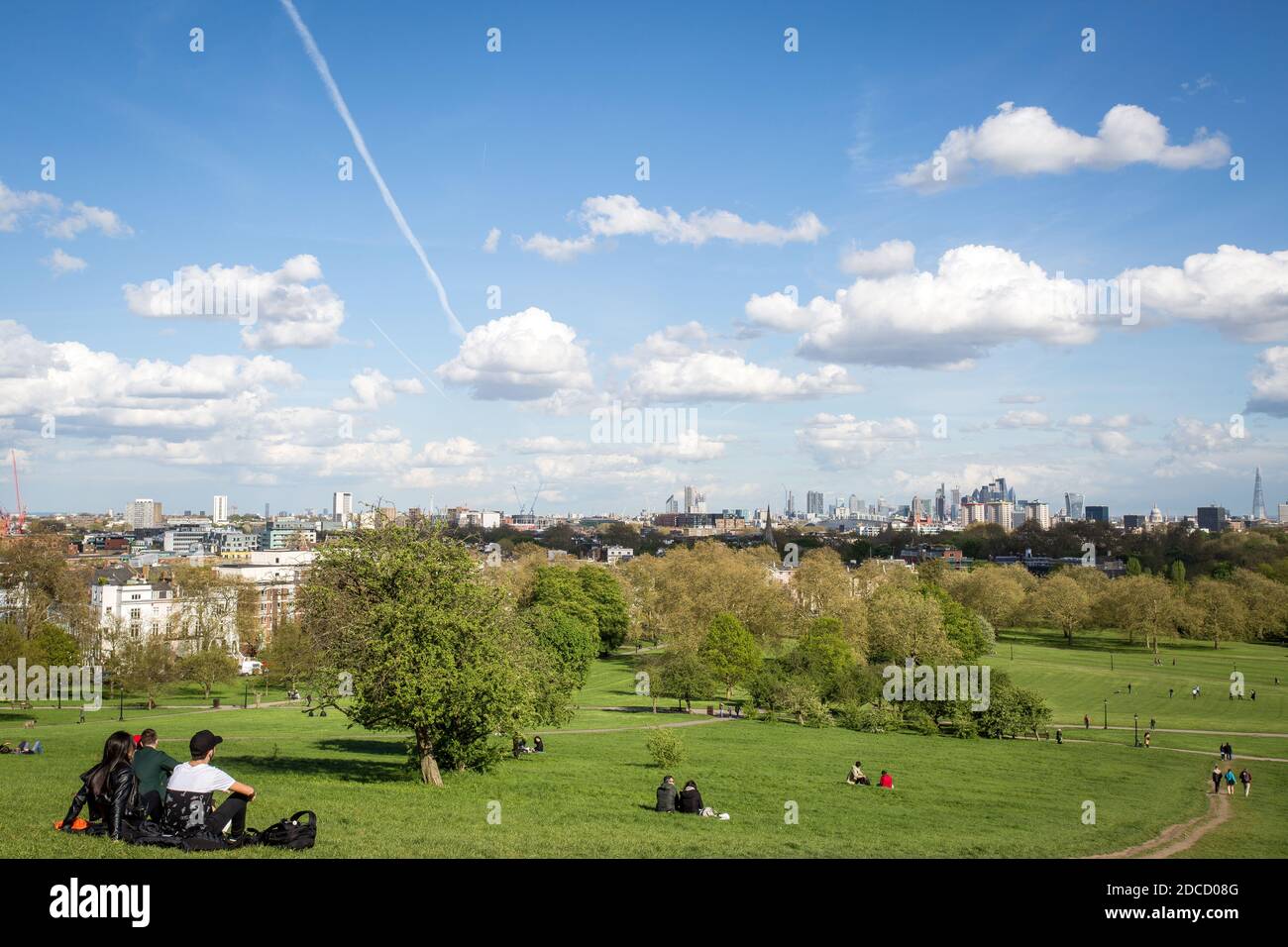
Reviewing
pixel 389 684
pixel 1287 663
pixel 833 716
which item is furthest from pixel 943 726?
pixel 1287 663

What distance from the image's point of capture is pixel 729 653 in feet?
244

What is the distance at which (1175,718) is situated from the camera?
6812cm

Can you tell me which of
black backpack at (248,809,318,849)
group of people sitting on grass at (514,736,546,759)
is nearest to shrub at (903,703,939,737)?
group of people sitting on grass at (514,736,546,759)

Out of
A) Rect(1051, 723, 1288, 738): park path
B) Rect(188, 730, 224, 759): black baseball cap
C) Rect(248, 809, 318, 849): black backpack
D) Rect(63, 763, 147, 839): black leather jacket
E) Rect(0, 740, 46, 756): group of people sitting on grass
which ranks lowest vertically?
Rect(1051, 723, 1288, 738): park path

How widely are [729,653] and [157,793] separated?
63.4m

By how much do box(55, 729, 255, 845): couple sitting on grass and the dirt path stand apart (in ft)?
62.7

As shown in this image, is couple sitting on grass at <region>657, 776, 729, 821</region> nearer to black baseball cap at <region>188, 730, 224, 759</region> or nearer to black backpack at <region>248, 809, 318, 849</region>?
black backpack at <region>248, 809, 318, 849</region>

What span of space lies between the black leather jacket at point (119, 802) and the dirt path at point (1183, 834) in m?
20.3

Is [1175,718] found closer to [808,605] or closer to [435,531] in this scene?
[808,605]

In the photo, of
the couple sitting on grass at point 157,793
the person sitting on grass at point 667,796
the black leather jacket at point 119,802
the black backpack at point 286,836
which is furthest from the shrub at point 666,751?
the black leather jacket at point 119,802

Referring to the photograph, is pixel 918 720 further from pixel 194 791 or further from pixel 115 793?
pixel 115 793

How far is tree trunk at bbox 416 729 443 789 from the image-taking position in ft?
91.3

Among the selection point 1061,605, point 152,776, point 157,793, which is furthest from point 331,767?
point 1061,605

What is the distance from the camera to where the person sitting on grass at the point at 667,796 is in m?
25.0
